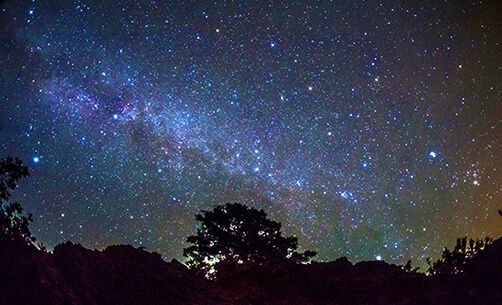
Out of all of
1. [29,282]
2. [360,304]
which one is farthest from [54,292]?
[360,304]

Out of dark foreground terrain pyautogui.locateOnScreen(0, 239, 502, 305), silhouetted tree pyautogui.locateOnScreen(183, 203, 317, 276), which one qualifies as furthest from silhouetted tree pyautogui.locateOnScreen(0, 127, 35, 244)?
silhouetted tree pyautogui.locateOnScreen(183, 203, 317, 276)

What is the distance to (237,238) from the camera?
25.8 meters

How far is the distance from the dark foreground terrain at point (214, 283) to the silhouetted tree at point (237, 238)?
9173mm

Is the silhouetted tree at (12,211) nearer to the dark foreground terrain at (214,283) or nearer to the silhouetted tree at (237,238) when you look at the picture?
the dark foreground terrain at (214,283)

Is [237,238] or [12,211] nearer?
[12,211]

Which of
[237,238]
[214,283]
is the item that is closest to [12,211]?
[214,283]

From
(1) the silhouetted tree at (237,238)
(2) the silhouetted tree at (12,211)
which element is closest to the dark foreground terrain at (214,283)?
(2) the silhouetted tree at (12,211)

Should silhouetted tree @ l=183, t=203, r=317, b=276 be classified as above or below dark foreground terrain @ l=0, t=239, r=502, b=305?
above

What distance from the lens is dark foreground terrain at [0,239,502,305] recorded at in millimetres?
9812

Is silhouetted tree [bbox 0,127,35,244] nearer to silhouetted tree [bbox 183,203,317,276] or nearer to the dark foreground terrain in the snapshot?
the dark foreground terrain

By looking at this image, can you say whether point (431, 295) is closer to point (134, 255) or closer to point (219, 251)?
point (134, 255)

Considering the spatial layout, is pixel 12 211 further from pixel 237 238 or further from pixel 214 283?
pixel 237 238

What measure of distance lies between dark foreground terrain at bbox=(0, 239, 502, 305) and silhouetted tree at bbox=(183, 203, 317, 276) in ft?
30.1

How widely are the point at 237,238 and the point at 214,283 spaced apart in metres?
11.1
